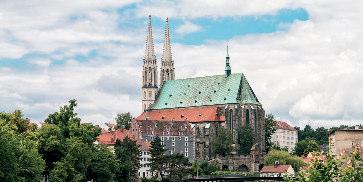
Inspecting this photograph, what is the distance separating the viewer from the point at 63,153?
7900cm

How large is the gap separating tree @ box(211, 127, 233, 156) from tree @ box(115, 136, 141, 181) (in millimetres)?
54594

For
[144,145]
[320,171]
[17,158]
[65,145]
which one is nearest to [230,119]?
[144,145]

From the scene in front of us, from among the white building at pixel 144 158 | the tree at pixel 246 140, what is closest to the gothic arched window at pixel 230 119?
the tree at pixel 246 140

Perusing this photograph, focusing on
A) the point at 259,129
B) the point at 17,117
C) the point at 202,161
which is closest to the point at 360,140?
the point at 17,117

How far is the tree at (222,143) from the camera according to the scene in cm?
18875

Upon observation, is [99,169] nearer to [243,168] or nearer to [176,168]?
[176,168]

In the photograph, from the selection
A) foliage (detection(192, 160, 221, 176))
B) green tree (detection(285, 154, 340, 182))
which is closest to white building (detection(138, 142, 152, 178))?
foliage (detection(192, 160, 221, 176))

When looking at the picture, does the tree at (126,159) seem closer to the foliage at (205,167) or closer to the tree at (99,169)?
the tree at (99,169)

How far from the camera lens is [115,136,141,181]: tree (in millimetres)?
108875

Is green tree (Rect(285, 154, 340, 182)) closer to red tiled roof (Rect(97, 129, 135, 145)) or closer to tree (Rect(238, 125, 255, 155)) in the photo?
red tiled roof (Rect(97, 129, 135, 145))

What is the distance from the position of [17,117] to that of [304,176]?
1926 inches

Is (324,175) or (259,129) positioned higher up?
(259,129)

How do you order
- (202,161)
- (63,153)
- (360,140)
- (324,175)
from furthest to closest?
(202,161)
(63,153)
(360,140)
(324,175)

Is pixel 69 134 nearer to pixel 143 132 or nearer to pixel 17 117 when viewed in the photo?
pixel 17 117
